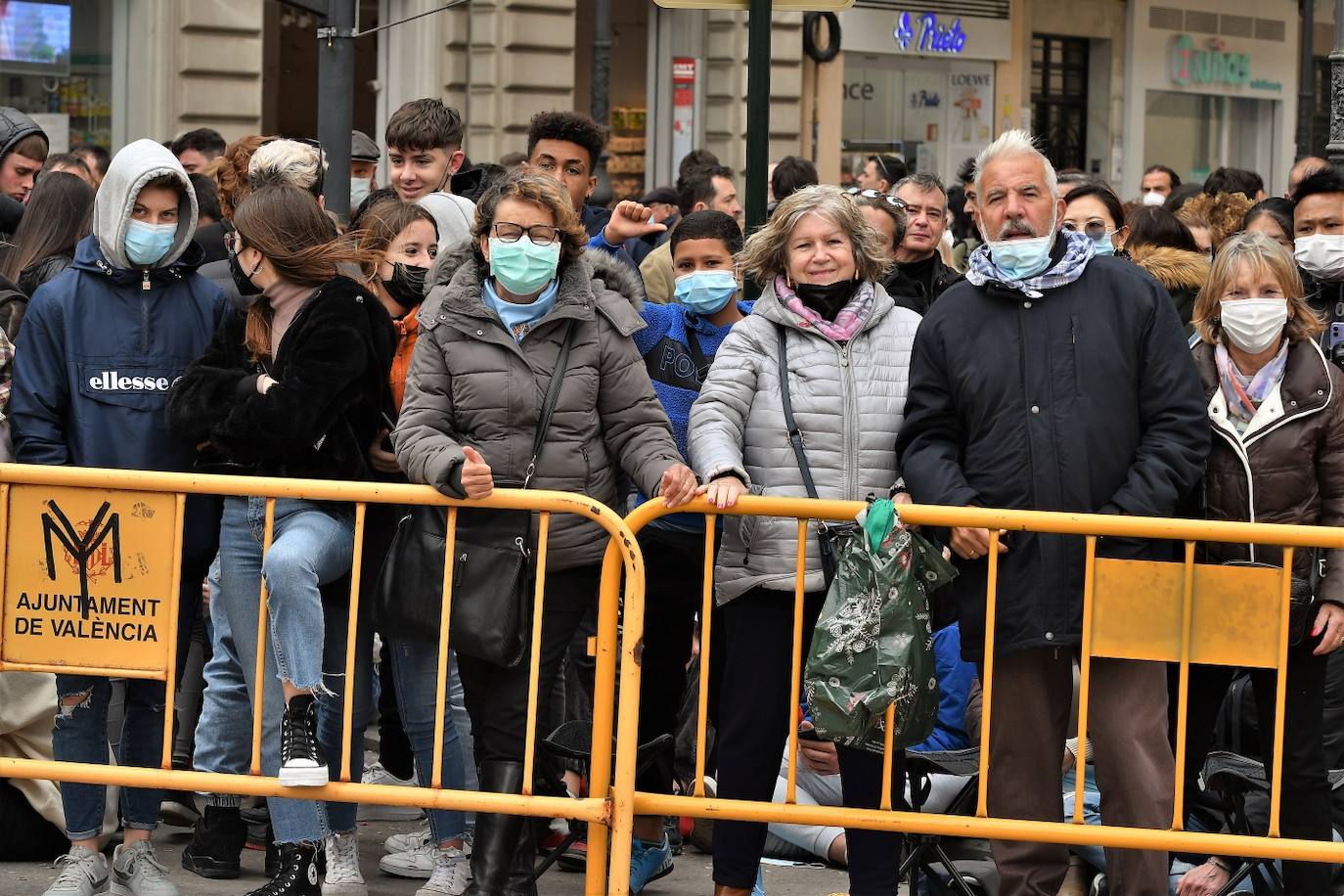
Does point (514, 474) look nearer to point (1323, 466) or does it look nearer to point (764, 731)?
point (764, 731)

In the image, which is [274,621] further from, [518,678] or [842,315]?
[842,315]

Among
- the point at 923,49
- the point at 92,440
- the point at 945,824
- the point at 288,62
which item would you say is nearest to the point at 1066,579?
the point at 945,824

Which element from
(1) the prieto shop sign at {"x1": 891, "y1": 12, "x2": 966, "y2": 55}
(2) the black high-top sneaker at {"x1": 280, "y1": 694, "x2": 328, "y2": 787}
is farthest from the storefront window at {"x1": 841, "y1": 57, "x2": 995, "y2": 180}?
(2) the black high-top sneaker at {"x1": 280, "y1": 694, "x2": 328, "y2": 787}

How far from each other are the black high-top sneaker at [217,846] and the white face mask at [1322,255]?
390 cm

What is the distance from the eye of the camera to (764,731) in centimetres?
528

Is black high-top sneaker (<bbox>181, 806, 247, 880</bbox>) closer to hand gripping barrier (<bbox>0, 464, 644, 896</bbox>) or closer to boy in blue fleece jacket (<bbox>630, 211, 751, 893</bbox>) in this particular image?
hand gripping barrier (<bbox>0, 464, 644, 896</bbox>)

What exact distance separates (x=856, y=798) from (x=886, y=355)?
1.23 metres

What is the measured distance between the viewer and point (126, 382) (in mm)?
5602

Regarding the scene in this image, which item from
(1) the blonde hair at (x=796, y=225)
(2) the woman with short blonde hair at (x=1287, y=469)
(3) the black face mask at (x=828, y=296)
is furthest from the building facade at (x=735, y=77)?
(3) the black face mask at (x=828, y=296)

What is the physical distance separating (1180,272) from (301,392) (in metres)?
3.87

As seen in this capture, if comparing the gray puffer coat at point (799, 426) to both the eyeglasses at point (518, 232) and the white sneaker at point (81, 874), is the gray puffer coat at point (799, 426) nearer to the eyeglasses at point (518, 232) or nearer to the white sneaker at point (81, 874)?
the eyeglasses at point (518, 232)

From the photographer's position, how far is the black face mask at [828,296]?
5.36 meters

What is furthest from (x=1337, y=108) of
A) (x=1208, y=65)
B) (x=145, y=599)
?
(x=1208, y=65)

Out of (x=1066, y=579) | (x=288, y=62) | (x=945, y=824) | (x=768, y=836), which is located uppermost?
(x=288, y=62)
